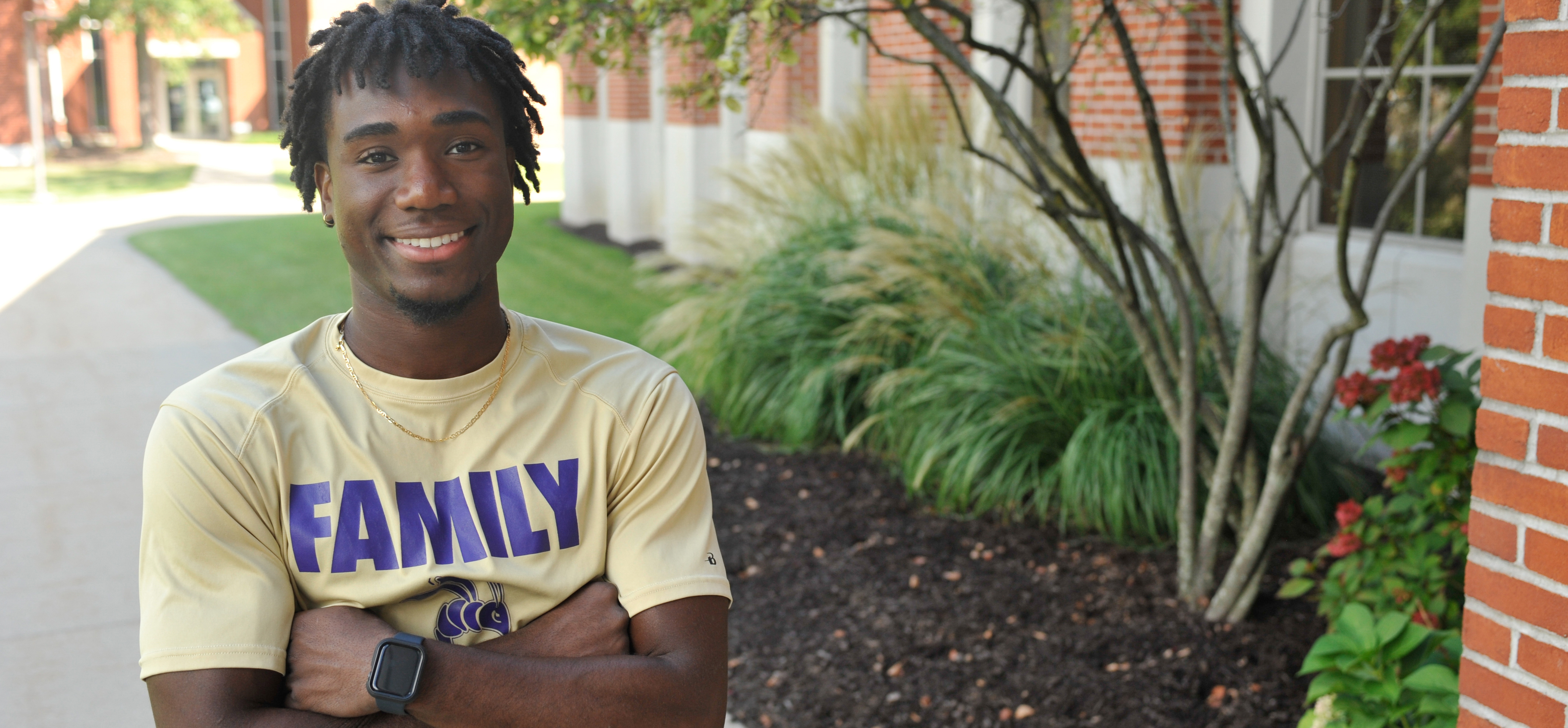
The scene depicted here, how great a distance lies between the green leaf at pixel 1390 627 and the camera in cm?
301

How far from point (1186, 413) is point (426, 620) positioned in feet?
10.3

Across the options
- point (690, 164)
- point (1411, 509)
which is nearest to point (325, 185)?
point (1411, 509)

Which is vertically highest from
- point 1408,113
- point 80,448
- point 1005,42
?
point 1005,42

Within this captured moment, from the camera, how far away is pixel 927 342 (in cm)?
645

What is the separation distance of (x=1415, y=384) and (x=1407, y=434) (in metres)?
0.16

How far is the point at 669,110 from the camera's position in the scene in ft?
52.7

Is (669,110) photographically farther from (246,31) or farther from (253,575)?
(246,31)

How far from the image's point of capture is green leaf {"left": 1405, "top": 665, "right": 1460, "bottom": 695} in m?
2.84

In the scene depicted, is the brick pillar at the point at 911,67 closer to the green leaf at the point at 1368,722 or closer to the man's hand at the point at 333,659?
the green leaf at the point at 1368,722

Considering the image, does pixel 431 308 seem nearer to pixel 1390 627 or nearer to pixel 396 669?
pixel 396 669

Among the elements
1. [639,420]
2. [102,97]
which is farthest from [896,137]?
[102,97]

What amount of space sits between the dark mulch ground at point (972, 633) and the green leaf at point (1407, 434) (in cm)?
79

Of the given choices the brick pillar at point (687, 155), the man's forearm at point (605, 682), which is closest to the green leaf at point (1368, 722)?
the man's forearm at point (605, 682)

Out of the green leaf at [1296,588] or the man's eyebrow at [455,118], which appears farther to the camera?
the green leaf at [1296,588]
